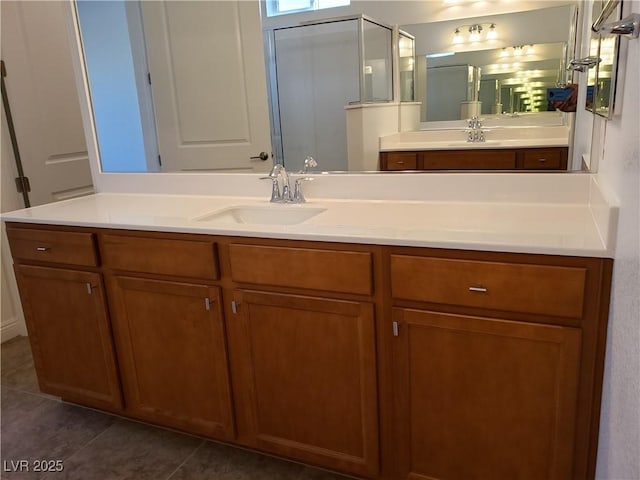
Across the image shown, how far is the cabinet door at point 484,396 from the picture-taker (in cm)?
128

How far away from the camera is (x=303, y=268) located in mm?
1500

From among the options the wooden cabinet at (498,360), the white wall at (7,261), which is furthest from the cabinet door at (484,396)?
the white wall at (7,261)

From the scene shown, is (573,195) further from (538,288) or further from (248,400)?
(248,400)

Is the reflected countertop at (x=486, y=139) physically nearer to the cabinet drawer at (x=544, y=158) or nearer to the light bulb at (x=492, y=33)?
the cabinet drawer at (x=544, y=158)

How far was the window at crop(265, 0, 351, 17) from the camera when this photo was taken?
6.03 feet

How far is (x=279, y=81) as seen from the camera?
79.0 inches

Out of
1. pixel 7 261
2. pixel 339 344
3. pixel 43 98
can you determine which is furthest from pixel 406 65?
pixel 7 261

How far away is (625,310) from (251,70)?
1650 mm

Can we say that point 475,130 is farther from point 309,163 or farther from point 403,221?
point 309,163

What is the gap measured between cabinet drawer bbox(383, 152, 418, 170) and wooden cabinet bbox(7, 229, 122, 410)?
3.80ft

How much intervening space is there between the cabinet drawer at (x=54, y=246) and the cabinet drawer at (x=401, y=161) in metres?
1.14

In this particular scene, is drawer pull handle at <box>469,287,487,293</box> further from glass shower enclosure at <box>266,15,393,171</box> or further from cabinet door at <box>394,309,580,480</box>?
glass shower enclosure at <box>266,15,393,171</box>

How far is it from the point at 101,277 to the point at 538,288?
1.53 metres

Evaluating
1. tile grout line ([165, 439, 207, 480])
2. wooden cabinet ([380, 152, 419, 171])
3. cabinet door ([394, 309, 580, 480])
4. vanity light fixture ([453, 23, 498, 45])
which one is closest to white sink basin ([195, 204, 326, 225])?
wooden cabinet ([380, 152, 419, 171])
